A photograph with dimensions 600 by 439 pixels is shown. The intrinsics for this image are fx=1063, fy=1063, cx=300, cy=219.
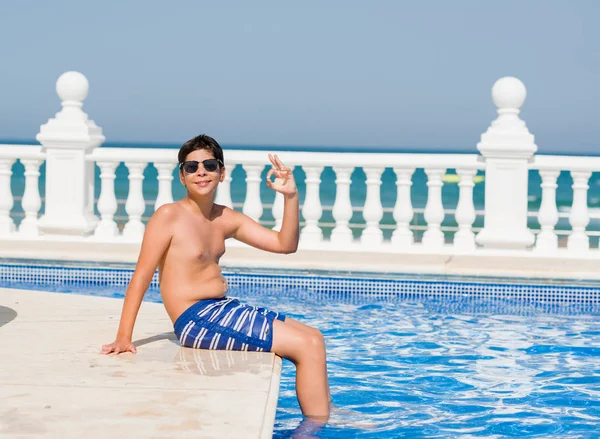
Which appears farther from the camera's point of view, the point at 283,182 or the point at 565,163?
the point at 565,163

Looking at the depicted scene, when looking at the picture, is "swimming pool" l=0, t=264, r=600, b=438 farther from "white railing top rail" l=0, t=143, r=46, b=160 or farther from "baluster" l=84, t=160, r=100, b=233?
"white railing top rail" l=0, t=143, r=46, b=160

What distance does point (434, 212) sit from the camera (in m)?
8.55

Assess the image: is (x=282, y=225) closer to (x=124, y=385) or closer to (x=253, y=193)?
(x=124, y=385)

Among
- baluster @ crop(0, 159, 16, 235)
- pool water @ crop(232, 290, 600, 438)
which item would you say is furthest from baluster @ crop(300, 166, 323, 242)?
baluster @ crop(0, 159, 16, 235)

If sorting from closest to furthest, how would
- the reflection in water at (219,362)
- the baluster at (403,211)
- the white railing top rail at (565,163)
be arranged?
1. the reflection in water at (219,362)
2. the white railing top rail at (565,163)
3. the baluster at (403,211)

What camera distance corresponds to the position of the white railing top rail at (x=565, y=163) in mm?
8352

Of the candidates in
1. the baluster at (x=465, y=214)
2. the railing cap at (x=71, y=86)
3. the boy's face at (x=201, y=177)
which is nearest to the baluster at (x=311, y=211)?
the baluster at (x=465, y=214)

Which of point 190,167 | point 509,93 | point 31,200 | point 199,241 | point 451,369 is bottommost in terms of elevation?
point 451,369

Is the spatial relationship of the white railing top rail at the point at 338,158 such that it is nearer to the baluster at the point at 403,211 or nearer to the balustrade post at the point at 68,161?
the baluster at the point at 403,211

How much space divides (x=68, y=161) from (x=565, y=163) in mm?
4046

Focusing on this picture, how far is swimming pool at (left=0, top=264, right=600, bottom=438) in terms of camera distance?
16.3 feet

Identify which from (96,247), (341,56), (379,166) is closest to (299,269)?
(379,166)

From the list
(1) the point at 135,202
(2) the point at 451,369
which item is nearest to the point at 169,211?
(2) the point at 451,369

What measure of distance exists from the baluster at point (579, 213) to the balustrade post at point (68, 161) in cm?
398
